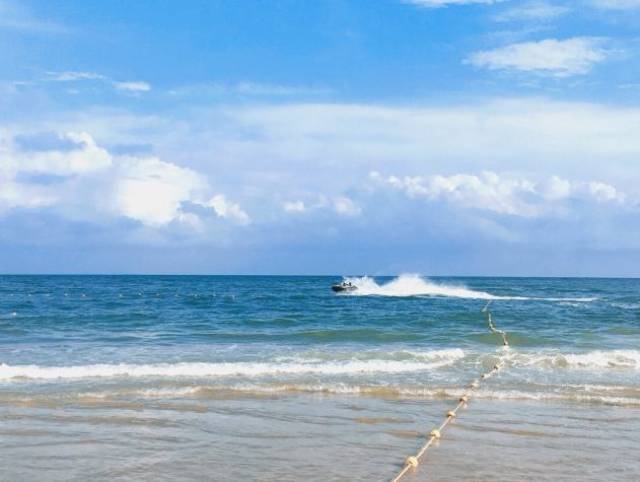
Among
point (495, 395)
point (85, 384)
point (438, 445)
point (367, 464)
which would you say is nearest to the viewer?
point (367, 464)

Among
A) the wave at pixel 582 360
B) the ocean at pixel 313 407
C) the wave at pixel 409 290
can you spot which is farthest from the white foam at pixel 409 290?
the wave at pixel 582 360

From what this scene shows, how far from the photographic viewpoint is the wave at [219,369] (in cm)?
1466

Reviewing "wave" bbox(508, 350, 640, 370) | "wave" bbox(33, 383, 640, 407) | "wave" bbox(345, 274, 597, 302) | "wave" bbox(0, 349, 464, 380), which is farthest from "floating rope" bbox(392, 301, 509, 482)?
"wave" bbox(345, 274, 597, 302)

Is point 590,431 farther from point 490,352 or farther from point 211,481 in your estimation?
point 490,352

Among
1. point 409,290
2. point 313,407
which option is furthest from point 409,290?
point 313,407

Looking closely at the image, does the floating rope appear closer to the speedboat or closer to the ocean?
the ocean

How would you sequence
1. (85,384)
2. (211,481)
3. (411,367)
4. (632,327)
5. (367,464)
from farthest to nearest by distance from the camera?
1. (632,327)
2. (411,367)
3. (85,384)
4. (367,464)
5. (211,481)

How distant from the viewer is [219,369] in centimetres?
1545

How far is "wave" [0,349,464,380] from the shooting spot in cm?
1466

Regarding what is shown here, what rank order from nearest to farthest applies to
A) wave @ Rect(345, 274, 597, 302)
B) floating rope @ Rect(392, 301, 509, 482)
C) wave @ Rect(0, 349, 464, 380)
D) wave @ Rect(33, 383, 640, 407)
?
floating rope @ Rect(392, 301, 509, 482)
wave @ Rect(33, 383, 640, 407)
wave @ Rect(0, 349, 464, 380)
wave @ Rect(345, 274, 597, 302)

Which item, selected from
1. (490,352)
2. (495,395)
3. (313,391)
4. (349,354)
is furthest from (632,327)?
(313,391)

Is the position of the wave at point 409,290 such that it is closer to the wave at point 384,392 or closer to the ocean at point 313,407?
the ocean at point 313,407

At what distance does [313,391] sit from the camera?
12805 mm

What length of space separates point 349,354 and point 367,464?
33.7ft
